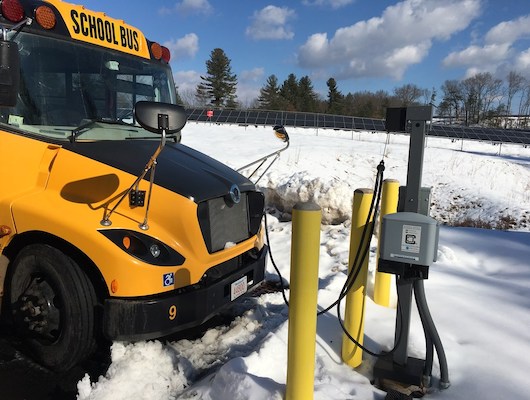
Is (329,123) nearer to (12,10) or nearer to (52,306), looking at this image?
(12,10)

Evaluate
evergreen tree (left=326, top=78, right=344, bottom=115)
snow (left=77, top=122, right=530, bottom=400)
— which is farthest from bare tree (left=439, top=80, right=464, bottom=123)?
snow (left=77, top=122, right=530, bottom=400)

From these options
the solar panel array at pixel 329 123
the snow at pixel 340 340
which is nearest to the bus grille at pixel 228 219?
the snow at pixel 340 340

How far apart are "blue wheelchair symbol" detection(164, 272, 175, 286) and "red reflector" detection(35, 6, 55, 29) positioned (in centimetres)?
221

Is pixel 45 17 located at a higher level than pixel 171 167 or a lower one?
higher

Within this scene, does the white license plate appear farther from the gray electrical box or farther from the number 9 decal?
the gray electrical box

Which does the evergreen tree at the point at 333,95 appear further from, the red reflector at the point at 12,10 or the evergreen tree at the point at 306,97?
the red reflector at the point at 12,10

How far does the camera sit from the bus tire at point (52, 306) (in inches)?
111

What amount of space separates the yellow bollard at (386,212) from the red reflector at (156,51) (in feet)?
8.88

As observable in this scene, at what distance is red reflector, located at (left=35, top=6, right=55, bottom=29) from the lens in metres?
3.25

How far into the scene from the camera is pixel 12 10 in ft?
10.0

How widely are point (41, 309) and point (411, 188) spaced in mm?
2658

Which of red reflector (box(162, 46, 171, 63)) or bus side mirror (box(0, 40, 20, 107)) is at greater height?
red reflector (box(162, 46, 171, 63))

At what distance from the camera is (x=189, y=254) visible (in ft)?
9.59

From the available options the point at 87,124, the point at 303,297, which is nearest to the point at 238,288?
the point at 303,297
